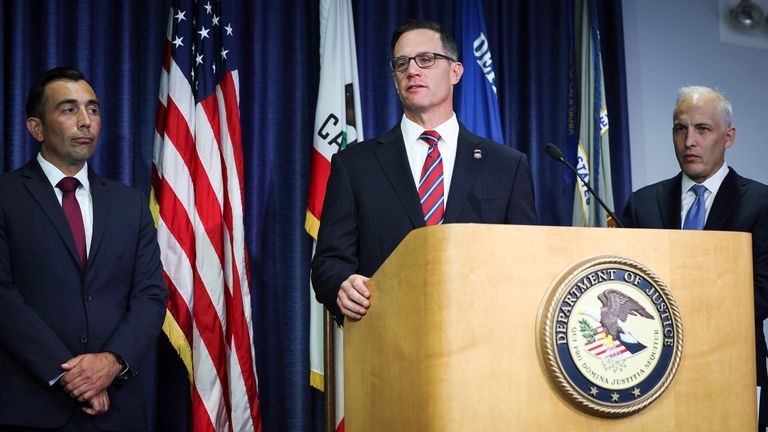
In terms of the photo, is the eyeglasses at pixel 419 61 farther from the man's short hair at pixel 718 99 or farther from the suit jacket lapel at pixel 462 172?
the man's short hair at pixel 718 99

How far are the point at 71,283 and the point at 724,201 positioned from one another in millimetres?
2299

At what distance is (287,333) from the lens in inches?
157

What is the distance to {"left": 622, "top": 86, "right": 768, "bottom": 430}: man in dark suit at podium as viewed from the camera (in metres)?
2.95

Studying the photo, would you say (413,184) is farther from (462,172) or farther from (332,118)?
(332,118)

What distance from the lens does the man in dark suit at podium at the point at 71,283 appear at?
2475mm

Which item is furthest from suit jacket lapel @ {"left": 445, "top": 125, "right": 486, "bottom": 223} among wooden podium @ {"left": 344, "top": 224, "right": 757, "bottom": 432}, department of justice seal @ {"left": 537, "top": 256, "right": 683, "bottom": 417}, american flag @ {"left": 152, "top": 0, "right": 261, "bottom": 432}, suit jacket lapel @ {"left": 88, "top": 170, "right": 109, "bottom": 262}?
american flag @ {"left": 152, "top": 0, "right": 261, "bottom": 432}

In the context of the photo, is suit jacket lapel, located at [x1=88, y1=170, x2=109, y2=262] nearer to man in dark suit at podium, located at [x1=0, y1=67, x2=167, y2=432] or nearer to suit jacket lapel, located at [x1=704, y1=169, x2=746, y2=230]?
man in dark suit at podium, located at [x1=0, y1=67, x2=167, y2=432]

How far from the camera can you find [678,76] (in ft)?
16.4

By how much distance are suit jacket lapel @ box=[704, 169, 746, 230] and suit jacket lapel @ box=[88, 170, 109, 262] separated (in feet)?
7.00

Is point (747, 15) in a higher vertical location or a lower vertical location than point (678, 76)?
higher

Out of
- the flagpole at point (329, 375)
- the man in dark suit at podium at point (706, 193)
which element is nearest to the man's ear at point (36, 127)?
the flagpole at point (329, 375)

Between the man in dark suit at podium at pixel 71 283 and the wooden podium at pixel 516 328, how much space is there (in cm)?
122

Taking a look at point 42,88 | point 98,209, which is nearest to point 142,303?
point 98,209

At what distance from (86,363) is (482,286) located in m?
1.53
